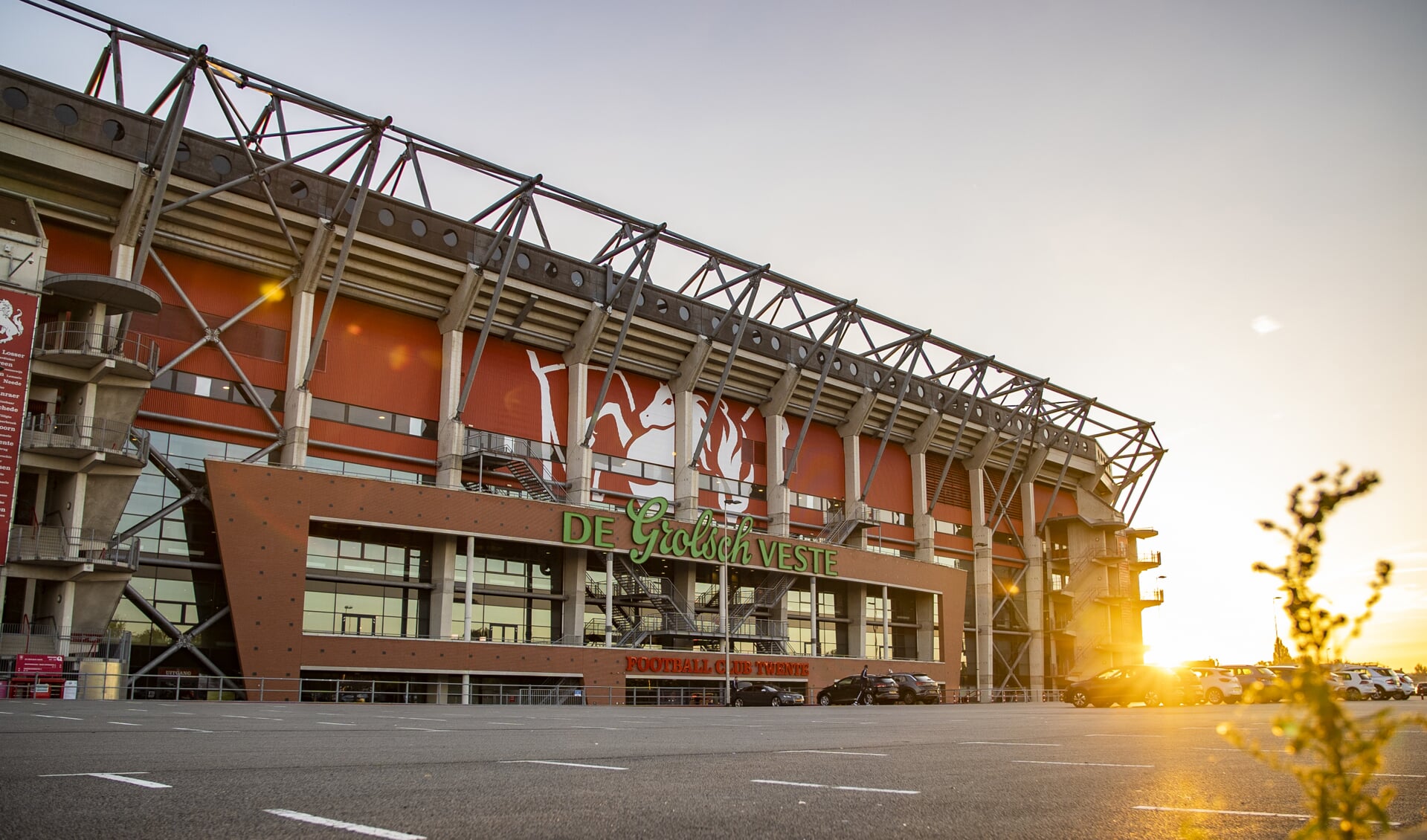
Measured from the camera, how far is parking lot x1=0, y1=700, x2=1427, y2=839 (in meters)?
5.56

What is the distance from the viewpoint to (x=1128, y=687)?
37.4 metres

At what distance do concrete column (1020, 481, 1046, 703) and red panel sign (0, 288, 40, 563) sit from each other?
62827mm

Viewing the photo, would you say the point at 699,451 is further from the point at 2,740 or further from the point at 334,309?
the point at 2,740

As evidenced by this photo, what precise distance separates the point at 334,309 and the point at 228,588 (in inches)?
530

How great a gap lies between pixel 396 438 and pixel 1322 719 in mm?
47613

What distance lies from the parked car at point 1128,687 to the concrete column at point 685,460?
22.4 m

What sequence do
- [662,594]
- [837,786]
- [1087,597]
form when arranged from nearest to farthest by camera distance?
[837,786] → [662,594] → [1087,597]

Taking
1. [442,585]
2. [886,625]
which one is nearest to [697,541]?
[442,585]

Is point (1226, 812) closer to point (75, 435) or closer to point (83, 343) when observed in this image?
point (75, 435)

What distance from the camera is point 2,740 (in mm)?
10953

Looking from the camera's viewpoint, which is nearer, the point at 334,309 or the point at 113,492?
the point at 113,492

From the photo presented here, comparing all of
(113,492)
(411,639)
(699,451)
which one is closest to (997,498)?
(699,451)

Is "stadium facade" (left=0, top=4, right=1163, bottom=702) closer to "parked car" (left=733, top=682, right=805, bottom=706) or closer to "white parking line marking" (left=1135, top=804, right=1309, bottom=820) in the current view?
"parked car" (left=733, top=682, right=805, bottom=706)

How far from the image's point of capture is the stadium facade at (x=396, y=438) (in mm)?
37219
